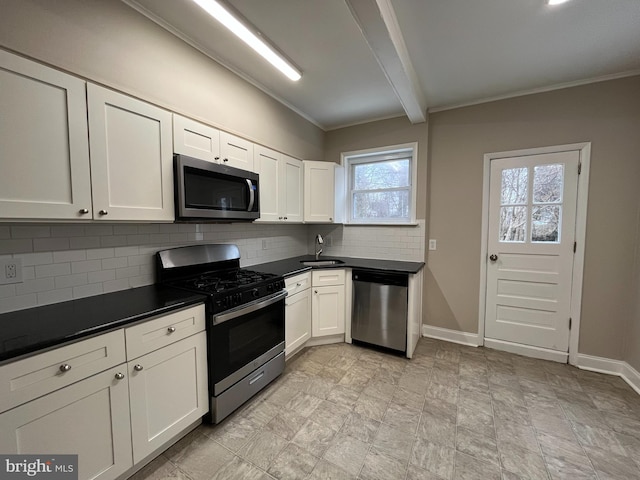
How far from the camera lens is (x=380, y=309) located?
2.81 metres

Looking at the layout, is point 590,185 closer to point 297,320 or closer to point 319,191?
point 319,191

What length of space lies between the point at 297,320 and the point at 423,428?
136 centimetres

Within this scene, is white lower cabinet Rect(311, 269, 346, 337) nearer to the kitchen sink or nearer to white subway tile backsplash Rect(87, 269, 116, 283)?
the kitchen sink

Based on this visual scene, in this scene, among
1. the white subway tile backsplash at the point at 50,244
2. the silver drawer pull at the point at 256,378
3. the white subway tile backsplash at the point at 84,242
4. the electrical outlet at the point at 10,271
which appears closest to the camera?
the electrical outlet at the point at 10,271

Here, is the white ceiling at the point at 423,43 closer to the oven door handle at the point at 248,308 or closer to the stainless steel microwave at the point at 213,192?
the stainless steel microwave at the point at 213,192

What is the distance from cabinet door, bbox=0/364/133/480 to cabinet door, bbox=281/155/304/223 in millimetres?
2031

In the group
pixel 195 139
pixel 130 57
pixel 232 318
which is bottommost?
pixel 232 318

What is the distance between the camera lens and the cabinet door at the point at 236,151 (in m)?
2.16

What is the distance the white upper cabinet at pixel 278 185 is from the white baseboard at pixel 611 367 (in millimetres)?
3228

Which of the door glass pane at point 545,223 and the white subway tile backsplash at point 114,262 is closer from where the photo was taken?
the white subway tile backsplash at point 114,262

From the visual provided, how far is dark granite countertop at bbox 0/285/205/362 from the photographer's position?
3.43 ft

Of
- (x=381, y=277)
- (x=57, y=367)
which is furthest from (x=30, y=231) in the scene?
(x=381, y=277)

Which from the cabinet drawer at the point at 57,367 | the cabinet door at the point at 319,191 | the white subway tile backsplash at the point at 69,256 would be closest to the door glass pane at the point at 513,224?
the cabinet door at the point at 319,191

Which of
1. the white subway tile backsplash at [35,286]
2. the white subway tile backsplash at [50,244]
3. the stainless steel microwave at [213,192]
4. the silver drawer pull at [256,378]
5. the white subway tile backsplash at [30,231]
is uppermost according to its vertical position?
the stainless steel microwave at [213,192]
